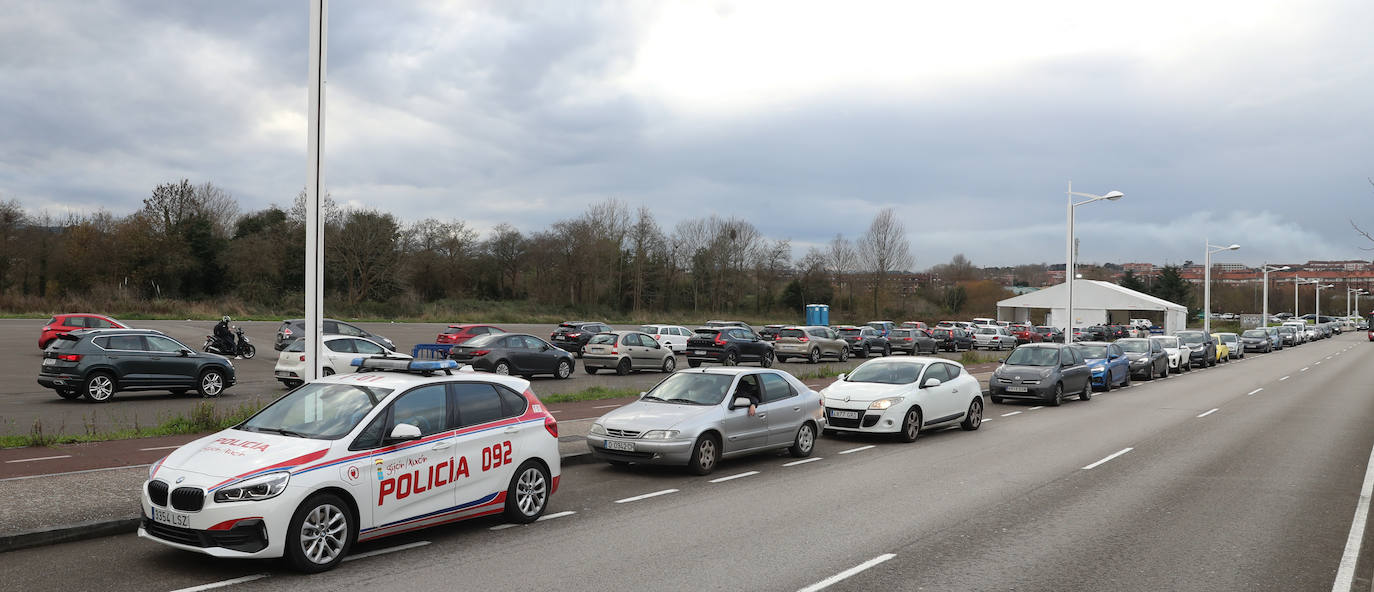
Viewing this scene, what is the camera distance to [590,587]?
20.6 feet

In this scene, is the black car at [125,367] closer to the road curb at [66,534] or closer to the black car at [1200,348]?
the road curb at [66,534]

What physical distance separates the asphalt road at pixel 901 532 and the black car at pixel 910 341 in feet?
99.1

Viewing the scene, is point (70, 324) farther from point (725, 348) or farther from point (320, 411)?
point (320, 411)

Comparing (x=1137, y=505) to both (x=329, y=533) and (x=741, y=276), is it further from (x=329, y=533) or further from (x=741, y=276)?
(x=741, y=276)

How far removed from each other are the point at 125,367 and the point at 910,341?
35.5m

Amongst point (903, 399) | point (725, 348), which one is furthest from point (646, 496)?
point (725, 348)

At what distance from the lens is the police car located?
632 centimetres

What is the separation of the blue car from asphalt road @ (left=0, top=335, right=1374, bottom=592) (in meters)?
11.9

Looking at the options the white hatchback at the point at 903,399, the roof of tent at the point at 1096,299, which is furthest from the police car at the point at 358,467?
the roof of tent at the point at 1096,299

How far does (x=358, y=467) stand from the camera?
691cm

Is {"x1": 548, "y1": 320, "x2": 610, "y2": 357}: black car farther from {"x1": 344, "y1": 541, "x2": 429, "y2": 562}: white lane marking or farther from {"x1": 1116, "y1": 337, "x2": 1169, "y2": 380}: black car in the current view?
{"x1": 344, "y1": 541, "x2": 429, "y2": 562}: white lane marking

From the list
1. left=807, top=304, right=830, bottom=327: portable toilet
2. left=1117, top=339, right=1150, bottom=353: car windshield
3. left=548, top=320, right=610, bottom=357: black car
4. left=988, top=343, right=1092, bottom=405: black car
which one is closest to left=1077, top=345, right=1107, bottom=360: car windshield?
left=988, top=343, right=1092, bottom=405: black car

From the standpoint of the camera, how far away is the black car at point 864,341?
139 feet

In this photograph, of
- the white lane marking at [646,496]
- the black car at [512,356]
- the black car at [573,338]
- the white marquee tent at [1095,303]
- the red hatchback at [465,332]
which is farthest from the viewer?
the white marquee tent at [1095,303]
